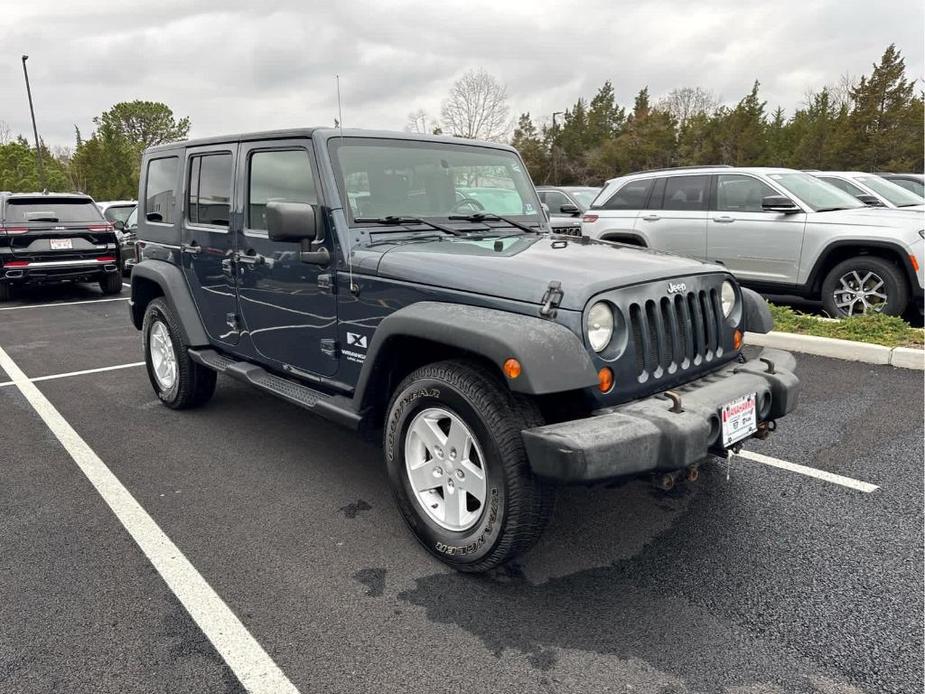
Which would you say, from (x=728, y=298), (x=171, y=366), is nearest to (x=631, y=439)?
(x=728, y=298)

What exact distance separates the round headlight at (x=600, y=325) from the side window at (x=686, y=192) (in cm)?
626

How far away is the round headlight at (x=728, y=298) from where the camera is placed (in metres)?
3.37

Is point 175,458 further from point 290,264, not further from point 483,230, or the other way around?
point 483,230

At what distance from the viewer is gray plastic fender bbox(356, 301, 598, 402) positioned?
2416 mm

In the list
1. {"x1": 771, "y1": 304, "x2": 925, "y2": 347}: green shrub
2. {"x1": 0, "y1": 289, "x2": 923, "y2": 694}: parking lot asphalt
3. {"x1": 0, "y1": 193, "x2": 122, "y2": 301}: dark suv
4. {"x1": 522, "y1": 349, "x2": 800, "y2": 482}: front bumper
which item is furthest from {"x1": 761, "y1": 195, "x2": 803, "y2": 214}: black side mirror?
{"x1": 0, "y1": 193, "x2": 122, "y2": 301}: dark suv

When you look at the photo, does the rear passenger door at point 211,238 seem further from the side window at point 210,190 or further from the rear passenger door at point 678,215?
the rear passenger door at point 678,215

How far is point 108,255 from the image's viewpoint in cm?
1100

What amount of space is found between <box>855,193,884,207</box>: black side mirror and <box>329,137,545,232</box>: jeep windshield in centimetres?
586

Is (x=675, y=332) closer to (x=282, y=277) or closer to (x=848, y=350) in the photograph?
(x=282, y=277)

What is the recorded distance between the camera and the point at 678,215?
332 inches

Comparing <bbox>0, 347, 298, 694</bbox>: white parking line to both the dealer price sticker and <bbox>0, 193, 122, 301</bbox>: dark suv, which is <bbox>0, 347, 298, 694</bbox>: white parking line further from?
<bbox>0, 193, 122, 301</bbox>: dark suv

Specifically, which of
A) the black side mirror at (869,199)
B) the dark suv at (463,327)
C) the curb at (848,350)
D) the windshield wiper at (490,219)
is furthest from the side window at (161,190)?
the black side mirror at (869,199)

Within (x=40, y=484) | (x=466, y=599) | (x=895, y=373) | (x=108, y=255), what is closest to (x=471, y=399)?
(x=466, y=599)

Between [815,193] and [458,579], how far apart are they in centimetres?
683
